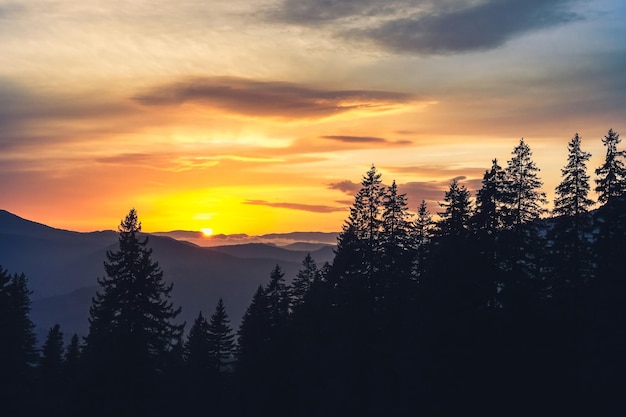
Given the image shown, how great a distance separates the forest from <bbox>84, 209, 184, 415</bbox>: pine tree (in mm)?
78

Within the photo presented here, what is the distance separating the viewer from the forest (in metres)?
32.8

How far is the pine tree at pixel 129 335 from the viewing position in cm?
3666

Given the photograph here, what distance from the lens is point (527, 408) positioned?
33000mm

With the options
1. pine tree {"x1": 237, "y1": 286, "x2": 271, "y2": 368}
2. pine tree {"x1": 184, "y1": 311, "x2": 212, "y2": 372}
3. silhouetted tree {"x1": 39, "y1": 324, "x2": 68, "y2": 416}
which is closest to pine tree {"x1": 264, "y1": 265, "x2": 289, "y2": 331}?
pine tree {"x1": 237, "y1": 286, "x2": 271, "y2": 368}

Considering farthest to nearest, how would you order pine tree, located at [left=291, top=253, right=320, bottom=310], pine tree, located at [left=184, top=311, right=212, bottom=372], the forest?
1. pine tree, located at [left=184, top=311, right=212, bottom=372]
2. pine tree, located at [left=291, top=253, right=320, bottom=310]
3. the forest

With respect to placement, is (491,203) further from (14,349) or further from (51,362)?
(51,362)

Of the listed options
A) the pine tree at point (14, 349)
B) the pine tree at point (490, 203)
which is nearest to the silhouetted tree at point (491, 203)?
the pine tree at point (490, 203)

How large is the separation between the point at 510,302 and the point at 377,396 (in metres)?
10.9

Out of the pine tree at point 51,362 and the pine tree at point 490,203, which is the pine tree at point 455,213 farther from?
the pine tree at point 51,362

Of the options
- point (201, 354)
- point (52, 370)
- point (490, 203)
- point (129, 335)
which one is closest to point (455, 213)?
point (490, 203)

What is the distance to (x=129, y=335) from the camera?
3719 cm

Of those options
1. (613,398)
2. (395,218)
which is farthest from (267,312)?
(613,398)

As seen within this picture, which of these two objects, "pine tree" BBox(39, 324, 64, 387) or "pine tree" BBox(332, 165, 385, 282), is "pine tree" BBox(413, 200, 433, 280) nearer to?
"pine tree" BBox(332, 165, 385, 282)

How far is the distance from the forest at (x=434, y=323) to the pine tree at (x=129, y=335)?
78 mm
